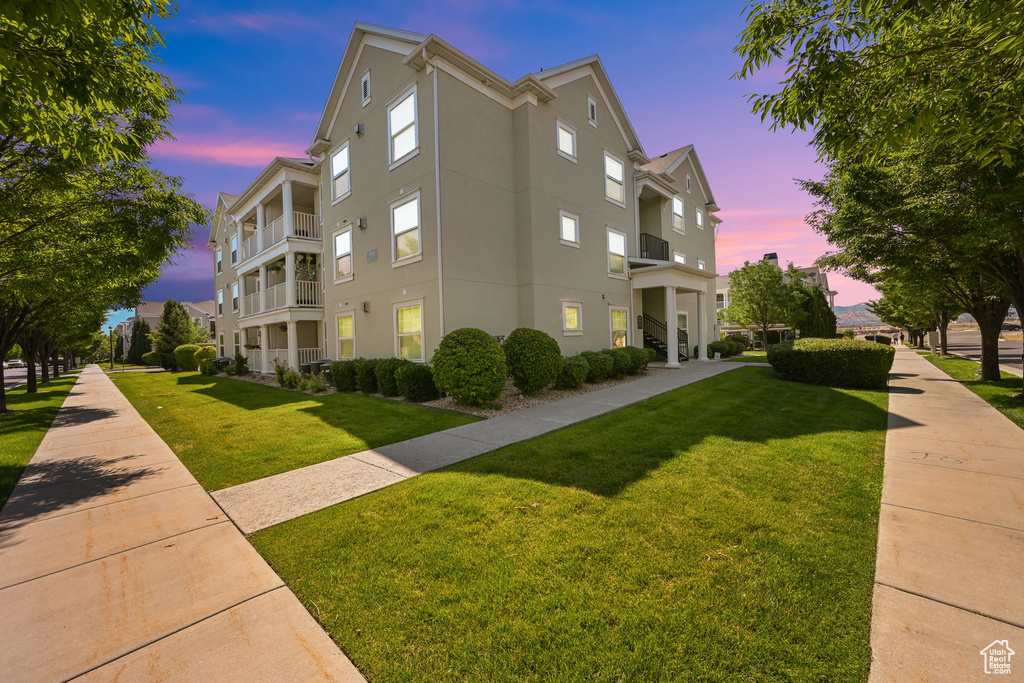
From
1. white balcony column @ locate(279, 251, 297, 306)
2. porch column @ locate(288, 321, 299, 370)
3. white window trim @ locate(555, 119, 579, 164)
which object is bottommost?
porch column @ locate(288, 321, 299, 370)

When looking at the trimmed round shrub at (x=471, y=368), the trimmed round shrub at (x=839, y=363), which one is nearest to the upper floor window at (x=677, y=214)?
the trimmed round shrub at (x=839, y=363)

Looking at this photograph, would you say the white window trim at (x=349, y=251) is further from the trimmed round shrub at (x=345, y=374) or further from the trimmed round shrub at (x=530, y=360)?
the trimmed round shrub at (x=530, y=360)

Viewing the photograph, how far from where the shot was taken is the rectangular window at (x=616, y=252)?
1583cm

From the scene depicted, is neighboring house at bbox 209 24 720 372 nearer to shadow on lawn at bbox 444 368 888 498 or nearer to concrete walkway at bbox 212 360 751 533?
concrete walkway at bbox 212 360 751 533

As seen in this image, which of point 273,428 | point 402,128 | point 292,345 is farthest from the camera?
point 292,345

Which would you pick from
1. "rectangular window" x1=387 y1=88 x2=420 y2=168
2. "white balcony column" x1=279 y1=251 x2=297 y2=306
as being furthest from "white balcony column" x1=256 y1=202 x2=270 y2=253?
"rectangular window" x1=387 y1=88 x2=420 y2=168

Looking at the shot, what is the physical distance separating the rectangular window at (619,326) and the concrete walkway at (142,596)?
13.6m

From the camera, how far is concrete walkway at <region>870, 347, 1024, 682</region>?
2.18m

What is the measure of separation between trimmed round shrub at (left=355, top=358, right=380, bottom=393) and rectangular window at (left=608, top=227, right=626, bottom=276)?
31.2 ft

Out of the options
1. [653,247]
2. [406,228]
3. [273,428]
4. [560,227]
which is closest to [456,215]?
[406,228]

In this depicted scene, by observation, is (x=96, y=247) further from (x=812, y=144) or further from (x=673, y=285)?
(x=673, y=285)

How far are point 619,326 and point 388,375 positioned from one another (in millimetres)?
9473

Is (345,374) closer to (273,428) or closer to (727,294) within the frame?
(273,428)

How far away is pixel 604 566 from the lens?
117 inches
